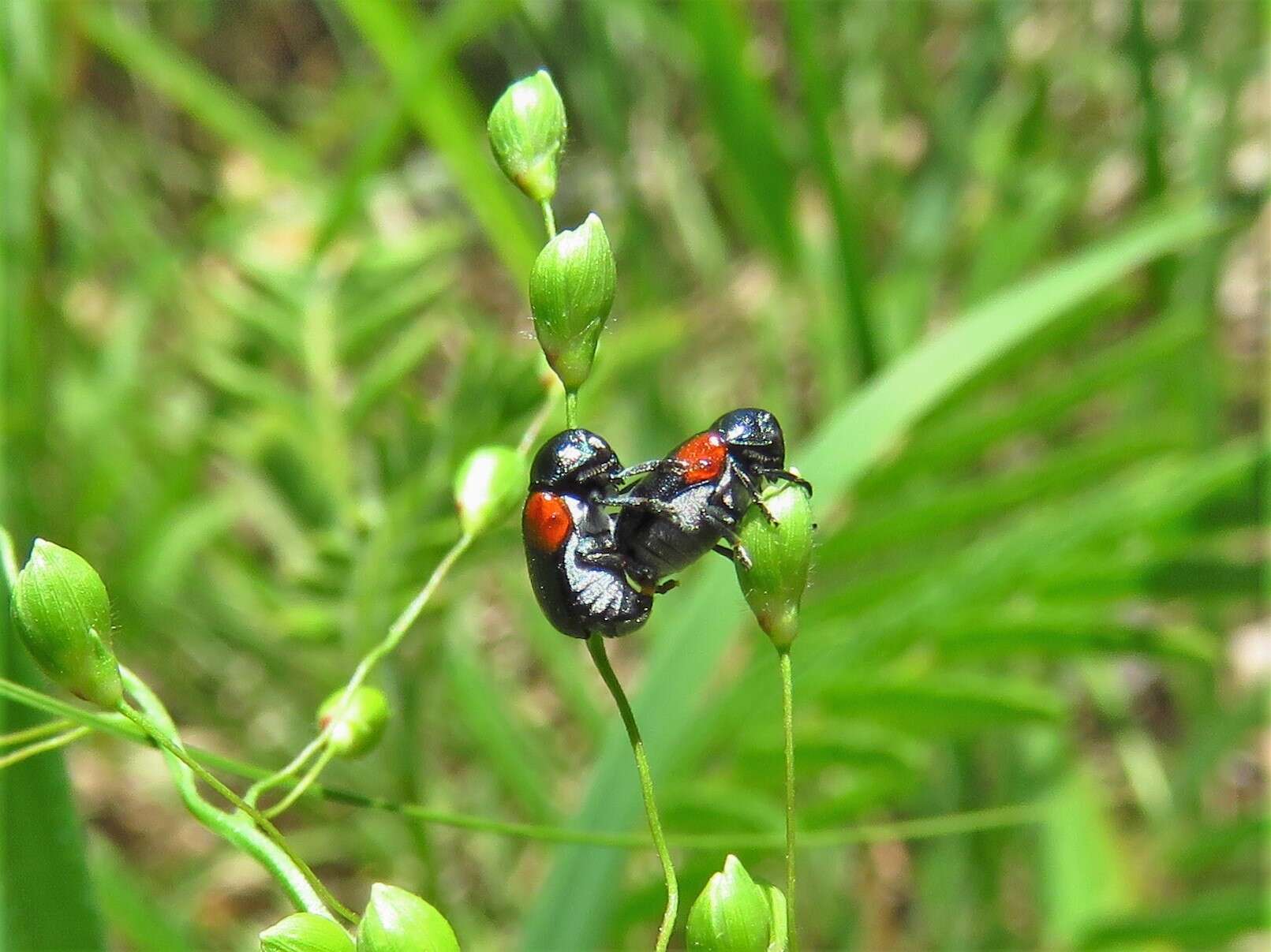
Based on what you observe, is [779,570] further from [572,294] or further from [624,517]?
[572,294]

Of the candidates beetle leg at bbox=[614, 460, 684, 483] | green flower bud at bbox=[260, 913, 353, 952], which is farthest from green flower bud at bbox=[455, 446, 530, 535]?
green flower bud at bbox=[260, 913, 353, 952]

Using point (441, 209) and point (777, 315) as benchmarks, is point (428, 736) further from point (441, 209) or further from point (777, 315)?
point (441, 209)

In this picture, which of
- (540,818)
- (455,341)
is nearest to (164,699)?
(540,818)

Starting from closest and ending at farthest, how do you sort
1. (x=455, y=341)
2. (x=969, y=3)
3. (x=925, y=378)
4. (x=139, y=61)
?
(x=925, y=378) → (x=139, y=61) → (x=969, y=3) → (x=455, y=341)

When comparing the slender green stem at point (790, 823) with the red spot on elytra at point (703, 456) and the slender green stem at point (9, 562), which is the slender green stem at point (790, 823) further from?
the slender green stem at point (9, 562)

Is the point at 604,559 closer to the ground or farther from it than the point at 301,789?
farther from it

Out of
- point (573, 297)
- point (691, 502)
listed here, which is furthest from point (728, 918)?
point (573, 297)
